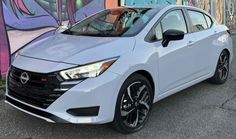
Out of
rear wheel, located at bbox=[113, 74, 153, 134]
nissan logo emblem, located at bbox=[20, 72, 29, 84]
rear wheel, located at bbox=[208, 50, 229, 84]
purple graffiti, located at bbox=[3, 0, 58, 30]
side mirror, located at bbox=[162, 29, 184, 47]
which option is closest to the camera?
nissan logo emblem, located at bbox=[20, 72, 29, 84]

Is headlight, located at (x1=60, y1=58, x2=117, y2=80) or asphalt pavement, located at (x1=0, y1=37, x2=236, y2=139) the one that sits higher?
headlight, located at (x1=60, y1=58, x2=117, y2=80)

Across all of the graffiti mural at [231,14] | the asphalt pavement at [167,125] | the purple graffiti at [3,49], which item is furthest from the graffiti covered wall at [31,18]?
the graffiti mural at [231,14]

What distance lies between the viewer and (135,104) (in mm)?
4512

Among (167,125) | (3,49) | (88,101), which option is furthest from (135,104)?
(3,49)

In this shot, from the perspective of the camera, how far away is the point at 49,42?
15.7ft

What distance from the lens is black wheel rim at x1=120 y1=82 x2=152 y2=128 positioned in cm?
434

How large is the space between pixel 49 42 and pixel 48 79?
0.96m

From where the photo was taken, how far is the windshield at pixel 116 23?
16.1 ft

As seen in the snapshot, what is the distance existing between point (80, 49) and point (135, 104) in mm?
953

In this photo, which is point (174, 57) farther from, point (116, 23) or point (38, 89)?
point (38, 89)

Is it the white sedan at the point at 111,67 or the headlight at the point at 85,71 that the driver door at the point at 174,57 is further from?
the headlight at the point at 85,71


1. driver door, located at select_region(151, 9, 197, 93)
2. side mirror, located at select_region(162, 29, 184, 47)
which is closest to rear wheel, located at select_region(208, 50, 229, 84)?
driver door, located at select_region(151, 9, 197, 93)

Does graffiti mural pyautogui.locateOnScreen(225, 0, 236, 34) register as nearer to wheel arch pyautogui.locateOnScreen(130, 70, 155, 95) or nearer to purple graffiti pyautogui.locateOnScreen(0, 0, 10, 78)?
purple graffiti pyautogui.locateOnScreen(0, 0, 10, 78)

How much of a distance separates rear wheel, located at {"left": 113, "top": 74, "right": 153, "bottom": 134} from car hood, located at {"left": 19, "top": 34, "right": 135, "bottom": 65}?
397 mm
